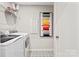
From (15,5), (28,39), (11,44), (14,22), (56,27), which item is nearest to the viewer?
(11,44)

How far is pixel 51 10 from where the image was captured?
7.24ft

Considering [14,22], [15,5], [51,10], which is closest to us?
[15,5]

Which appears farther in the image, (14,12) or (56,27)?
(56,27)

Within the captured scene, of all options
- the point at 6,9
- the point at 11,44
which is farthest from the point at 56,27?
the point at 11,44

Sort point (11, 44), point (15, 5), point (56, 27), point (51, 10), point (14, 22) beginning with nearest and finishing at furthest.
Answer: point (11, 44) < point (15, 5) < point (14, 22) < point (51, 10) < point (56, 27)

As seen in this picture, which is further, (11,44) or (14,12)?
(14,12)

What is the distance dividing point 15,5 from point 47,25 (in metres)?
0.64

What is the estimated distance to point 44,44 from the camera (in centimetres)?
211

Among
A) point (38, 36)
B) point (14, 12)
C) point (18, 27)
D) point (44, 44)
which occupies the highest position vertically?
point (14, 12)

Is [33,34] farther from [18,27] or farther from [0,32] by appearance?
[0,32]

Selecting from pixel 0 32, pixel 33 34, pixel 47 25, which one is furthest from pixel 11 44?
pixel 47 25

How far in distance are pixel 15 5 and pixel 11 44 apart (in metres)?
0.73

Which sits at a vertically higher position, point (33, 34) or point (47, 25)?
point (47, 25)

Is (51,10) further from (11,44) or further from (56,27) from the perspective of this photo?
(11,44)
